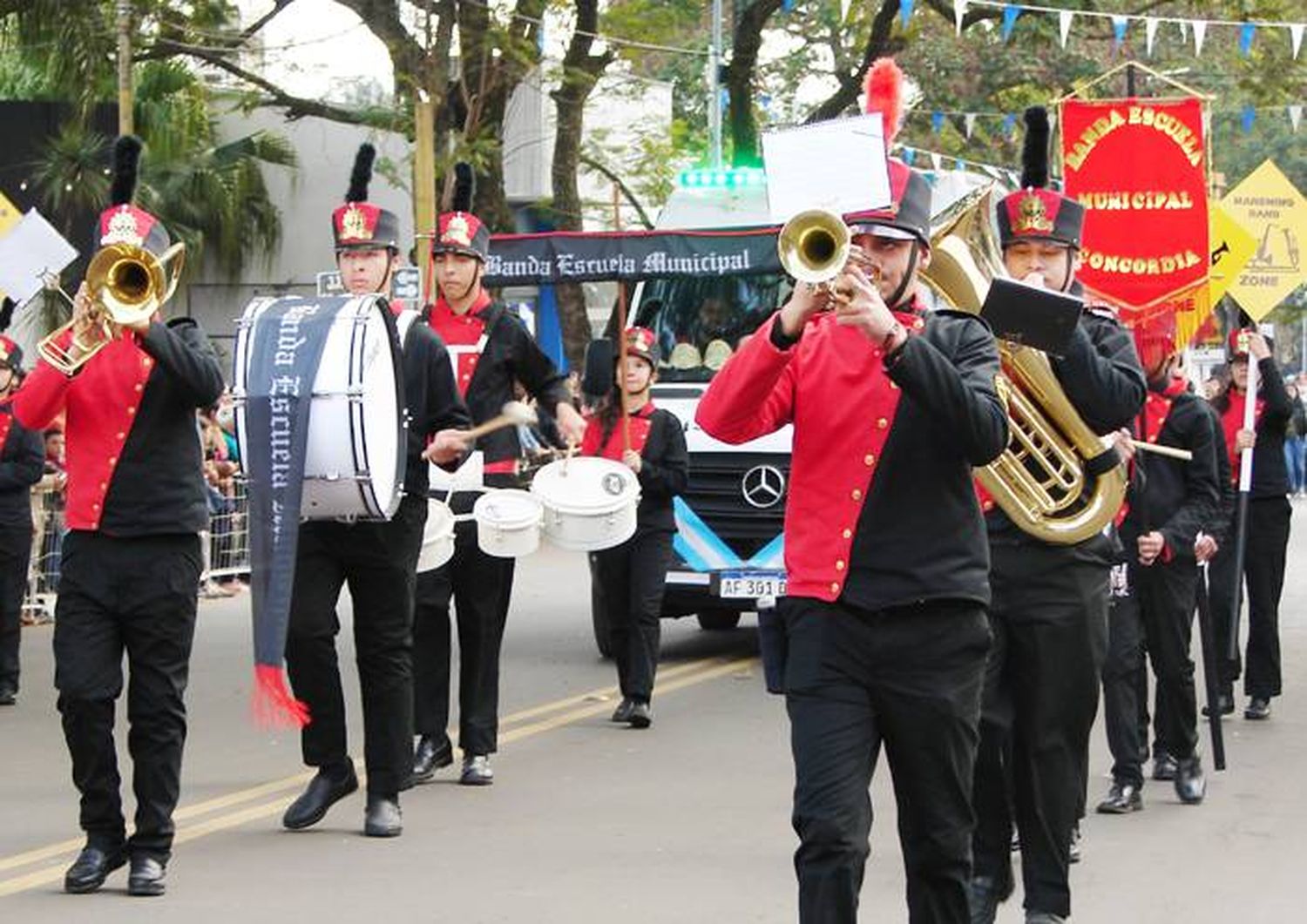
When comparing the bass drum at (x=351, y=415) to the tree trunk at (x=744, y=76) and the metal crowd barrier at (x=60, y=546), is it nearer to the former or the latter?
the metal crowd barrier at (x=60, y=546)

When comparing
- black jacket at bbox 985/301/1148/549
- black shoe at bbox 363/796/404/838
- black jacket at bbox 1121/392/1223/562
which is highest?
black jacket at bbox 985/301/1148/549

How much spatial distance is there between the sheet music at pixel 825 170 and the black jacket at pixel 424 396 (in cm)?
377

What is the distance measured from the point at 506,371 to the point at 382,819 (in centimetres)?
220

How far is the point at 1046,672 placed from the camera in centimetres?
736

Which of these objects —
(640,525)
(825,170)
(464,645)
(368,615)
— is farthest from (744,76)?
(825,170)

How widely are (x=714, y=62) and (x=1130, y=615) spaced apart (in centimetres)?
2549

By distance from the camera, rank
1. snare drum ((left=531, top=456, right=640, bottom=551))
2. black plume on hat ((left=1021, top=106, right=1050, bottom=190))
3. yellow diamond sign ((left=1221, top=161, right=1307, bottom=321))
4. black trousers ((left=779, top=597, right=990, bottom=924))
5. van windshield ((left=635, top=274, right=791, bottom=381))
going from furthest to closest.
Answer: van windshield ((left=635, top=274, right=791, bottom=381)) < yellow diamond sign ((left=1221, top=161, right=1307, bottom=321)) < snare drum ((left=531, top=456, right=640, bottom=551)) < black plume on hat ((left=1021, top=106, right=1050, bottom=190)) < black trousers ((left=779, top=597, right=990, bottom=924))

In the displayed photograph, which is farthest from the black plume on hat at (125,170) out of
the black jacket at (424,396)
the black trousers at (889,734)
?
the black trousers at (889,734)

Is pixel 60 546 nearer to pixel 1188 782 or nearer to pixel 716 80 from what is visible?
pixel 1188 782

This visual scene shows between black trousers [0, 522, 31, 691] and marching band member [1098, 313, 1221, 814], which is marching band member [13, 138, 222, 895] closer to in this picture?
marching band member [1098, 313, 1221, 814]

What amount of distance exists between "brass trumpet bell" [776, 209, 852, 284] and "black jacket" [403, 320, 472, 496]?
4218mm

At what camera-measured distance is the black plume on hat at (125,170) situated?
8.85m

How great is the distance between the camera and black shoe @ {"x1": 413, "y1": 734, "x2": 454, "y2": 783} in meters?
10.7

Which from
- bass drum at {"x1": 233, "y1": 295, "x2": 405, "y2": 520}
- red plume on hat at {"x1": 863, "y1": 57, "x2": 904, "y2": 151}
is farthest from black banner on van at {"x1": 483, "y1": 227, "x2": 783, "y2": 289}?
red plume on hat at {"x1": 863, "y1": 57, "x2": 904, "y2": 151}
